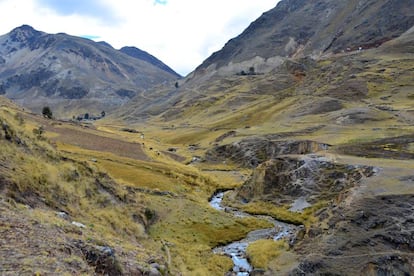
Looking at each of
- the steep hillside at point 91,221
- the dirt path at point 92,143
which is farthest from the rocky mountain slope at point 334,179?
the dirt path at point 92,143

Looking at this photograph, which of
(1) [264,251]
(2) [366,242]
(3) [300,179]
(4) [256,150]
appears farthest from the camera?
(4) [256,150]

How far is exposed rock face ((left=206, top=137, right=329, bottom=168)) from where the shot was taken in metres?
83.8

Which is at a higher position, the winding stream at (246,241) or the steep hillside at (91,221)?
the steep hillside at (91,221)

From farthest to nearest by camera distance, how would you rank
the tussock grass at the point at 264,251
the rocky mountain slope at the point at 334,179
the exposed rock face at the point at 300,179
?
the exposed rock face at the point at 300,179 < the tussock grass at the point at 264,251 < the rocky mountain slope at the point at 334,179

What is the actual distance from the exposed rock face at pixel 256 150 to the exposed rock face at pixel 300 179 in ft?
65.0

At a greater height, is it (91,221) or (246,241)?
(91,221)

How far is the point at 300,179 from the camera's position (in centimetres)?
5741

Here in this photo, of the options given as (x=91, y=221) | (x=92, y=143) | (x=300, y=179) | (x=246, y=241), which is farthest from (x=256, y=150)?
(x=91, y=221)

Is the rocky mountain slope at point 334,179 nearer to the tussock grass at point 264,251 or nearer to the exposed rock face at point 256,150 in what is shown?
the exposed rock face at point 256,150

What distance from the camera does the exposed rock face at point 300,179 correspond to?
51812 mm

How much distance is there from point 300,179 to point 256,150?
39.2 m

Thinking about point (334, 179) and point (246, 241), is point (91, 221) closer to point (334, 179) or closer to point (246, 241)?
point (246, 241)

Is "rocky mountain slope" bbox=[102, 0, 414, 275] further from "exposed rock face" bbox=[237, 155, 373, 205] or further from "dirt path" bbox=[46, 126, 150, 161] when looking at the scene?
"dirt path" bbox=[46, 126, 150, 161]

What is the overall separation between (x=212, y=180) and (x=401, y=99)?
88.7 meters
